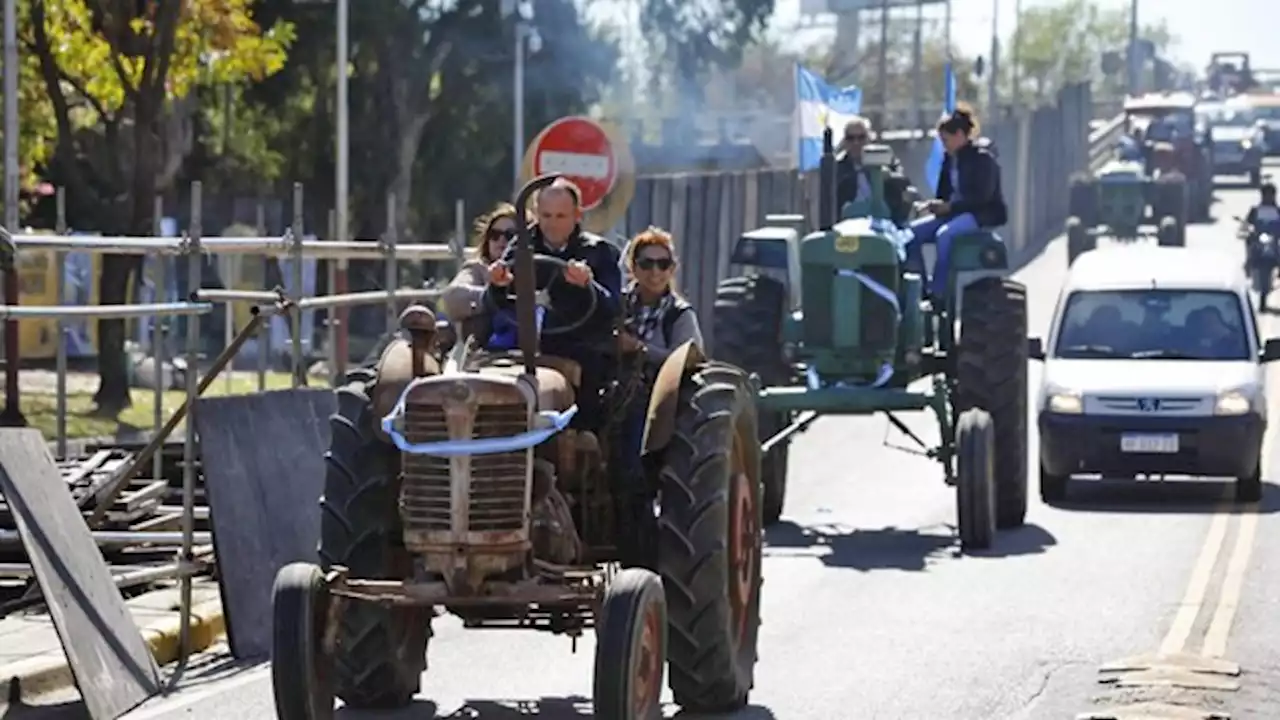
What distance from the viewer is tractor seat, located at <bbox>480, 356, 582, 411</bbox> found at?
10.6m

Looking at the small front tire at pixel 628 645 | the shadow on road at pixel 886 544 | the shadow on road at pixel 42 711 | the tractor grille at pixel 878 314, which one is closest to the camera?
the small front tire at pixel 628 645

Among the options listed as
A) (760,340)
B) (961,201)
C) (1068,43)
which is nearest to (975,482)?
(760,340)

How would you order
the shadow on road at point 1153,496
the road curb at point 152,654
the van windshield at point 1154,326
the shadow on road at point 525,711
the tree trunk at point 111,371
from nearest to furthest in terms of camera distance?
1. the shadow on road at point 525,711
2. the road curb at point 152,654
3. the shadow on road at point 1153,496
4. the van windshield at point 1154,326
5. the tree trunk at point 111,371

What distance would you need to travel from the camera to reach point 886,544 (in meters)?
18.3

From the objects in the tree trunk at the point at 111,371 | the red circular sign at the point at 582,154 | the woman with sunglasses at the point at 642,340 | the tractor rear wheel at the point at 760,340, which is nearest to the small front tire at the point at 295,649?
the woman with sunglasses at the point at 642,340

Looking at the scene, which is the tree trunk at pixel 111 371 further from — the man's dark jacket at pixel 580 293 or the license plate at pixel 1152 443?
the man's dark jacket at pixel 580 293

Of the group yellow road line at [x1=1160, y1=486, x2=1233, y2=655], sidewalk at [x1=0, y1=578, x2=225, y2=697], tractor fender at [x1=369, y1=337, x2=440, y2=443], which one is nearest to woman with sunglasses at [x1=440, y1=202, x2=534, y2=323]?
tractor fender at [x1=369, y1=337, x2=440, y2=443]

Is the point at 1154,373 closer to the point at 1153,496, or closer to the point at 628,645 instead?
the point at 1153,496

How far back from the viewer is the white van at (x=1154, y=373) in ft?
67.9

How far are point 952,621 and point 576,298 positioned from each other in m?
4.02

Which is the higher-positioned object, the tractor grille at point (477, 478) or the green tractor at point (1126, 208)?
the tractor grille at point (477, 478)

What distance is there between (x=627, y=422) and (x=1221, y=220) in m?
48.9

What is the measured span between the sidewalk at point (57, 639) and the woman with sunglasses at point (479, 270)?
6.52 ft

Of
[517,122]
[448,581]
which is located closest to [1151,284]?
[448,581]
